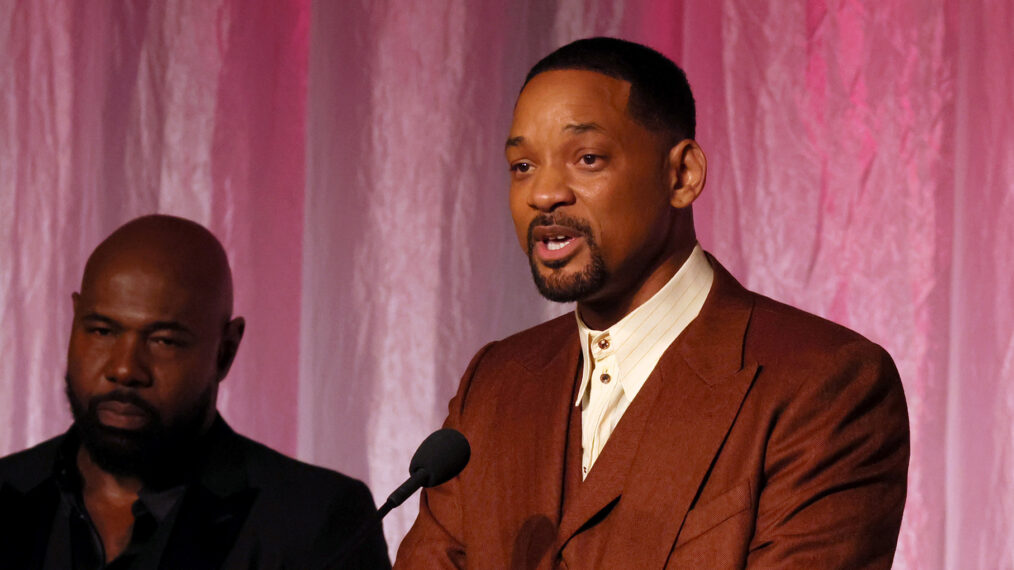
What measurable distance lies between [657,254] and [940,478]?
2.98ft

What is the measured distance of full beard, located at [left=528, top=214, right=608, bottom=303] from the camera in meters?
1.54

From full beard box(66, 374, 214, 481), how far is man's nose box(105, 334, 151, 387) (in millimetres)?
22

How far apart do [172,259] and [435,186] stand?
0.58 metres

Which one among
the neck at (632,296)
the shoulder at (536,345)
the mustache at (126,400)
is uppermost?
the neck at (632,296)

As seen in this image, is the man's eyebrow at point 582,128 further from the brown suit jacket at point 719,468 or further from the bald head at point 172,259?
the bald head at point 172,259

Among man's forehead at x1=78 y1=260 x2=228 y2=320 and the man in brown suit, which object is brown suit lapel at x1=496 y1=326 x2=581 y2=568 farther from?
man's forehead at x1=78 y1=260 x2=228 y2=320

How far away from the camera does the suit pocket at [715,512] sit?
141 cm

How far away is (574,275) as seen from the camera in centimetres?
154

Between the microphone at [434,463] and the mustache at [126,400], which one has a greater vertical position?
the microphone at [434,463]

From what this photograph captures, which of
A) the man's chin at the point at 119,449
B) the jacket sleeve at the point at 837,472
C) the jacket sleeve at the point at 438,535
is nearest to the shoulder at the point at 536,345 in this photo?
the jacket sleeve at the point at 438,535

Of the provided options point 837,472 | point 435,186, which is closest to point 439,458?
point 837,472

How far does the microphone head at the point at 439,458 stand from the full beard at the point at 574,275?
0.78 ft

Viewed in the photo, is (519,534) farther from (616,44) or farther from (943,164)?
(943,164)

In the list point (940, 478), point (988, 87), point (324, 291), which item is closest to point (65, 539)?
point (324, 291)
